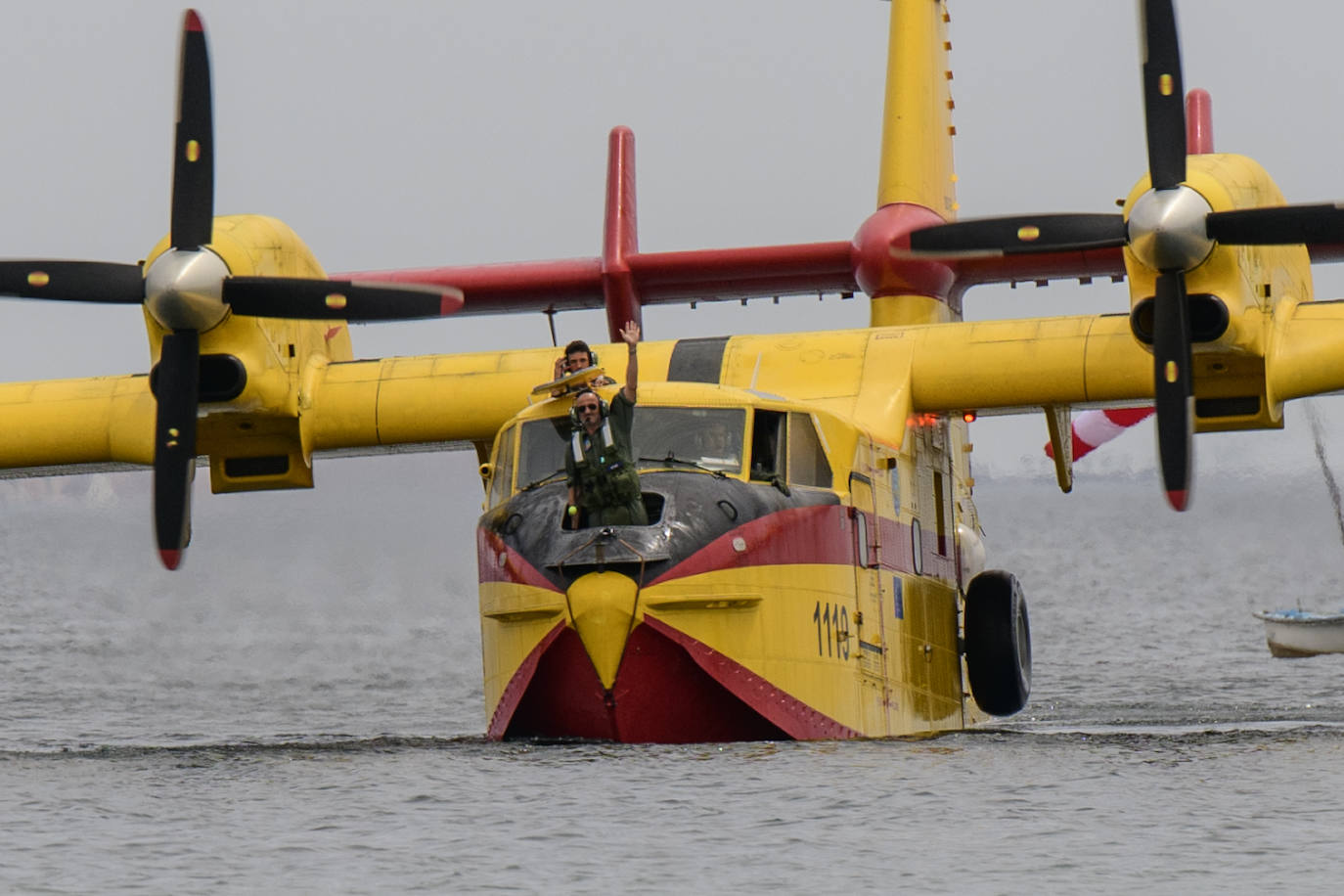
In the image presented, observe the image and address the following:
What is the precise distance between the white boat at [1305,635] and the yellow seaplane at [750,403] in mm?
15186

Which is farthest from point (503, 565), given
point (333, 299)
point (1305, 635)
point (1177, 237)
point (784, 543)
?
point (1305, 635)

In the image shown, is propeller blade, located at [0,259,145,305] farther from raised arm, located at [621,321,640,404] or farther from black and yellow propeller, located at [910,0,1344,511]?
black and yellow propeller, located at [910,0,1344,511]

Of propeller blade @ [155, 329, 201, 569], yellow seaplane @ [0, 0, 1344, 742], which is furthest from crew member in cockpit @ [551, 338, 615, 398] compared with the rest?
propeller blade @ [155, 329, 201, 569]

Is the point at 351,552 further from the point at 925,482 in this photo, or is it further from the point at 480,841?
the point at 480,841

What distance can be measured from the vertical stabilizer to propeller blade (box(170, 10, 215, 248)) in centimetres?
698

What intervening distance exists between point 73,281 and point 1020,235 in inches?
299

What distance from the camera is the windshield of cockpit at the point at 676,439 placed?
46.9ft

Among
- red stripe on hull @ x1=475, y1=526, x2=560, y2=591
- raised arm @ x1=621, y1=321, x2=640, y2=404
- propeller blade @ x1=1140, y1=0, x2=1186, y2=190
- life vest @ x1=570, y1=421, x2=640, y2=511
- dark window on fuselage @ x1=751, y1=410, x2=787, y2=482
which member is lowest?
red stripe on hull @ x1=475, y1=526, x2=560, y2=591

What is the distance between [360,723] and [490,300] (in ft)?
15.0

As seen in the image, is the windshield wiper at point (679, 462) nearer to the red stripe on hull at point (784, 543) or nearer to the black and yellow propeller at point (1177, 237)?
the red stripe on hull at point (784, 543)

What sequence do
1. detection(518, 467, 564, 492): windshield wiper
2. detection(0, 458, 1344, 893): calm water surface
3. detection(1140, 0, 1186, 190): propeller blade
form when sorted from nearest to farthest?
1. detection(0, 458, 1344, 893): calm water surface
2. detection(518, 467, 564, 492): windshield wiper
3. detection(1140, 0, 1186, 190): propeller blade

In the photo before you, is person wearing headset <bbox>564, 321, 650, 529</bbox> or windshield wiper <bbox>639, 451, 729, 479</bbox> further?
windshield wiper <bbox>639, 451, 729, 479</bbox>

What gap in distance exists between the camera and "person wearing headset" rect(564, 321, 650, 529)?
1341cm

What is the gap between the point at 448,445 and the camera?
734 inches
